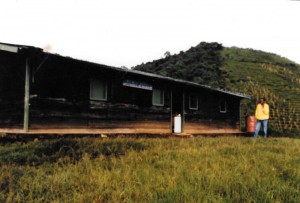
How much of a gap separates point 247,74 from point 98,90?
36.9 metres

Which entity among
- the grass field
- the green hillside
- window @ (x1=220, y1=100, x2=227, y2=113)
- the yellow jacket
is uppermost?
the green hillside

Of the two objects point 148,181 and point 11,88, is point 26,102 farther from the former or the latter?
point 148,181

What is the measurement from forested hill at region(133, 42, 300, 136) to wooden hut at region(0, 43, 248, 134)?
13651 mm

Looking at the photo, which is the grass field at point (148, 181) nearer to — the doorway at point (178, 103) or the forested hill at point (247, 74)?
the doorway at point (178, 103)

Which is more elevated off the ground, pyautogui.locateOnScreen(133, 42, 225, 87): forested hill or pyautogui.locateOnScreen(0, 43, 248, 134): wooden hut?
pyautogui.locateOnScreen(133, 42, 225, 87): forested hill

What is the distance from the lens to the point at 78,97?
40.9 ft

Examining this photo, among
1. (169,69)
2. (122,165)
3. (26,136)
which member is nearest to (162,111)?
(26,136)

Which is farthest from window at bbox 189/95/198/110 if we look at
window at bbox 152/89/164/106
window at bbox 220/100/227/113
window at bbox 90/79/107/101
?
window at bbox 90/79/107/101

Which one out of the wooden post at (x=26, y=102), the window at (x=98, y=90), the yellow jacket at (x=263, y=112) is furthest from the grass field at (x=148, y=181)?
the yellow jacket at (x=263, y=112)

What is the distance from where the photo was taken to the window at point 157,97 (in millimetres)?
16312

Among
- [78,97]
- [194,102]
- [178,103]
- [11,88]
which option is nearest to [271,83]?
[194,102]

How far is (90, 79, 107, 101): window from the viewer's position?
43.1 ft

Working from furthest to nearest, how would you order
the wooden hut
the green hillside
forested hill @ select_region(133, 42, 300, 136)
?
forested hill @ select_region(133, 42, 300, 136), the green hillside, the wooden hut

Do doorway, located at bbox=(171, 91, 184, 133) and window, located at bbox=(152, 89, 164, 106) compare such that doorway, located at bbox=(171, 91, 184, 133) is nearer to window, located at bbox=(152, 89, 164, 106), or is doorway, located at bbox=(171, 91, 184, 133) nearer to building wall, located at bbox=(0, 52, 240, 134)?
building wall, located at bbox=(0, 52, 240, 134)
